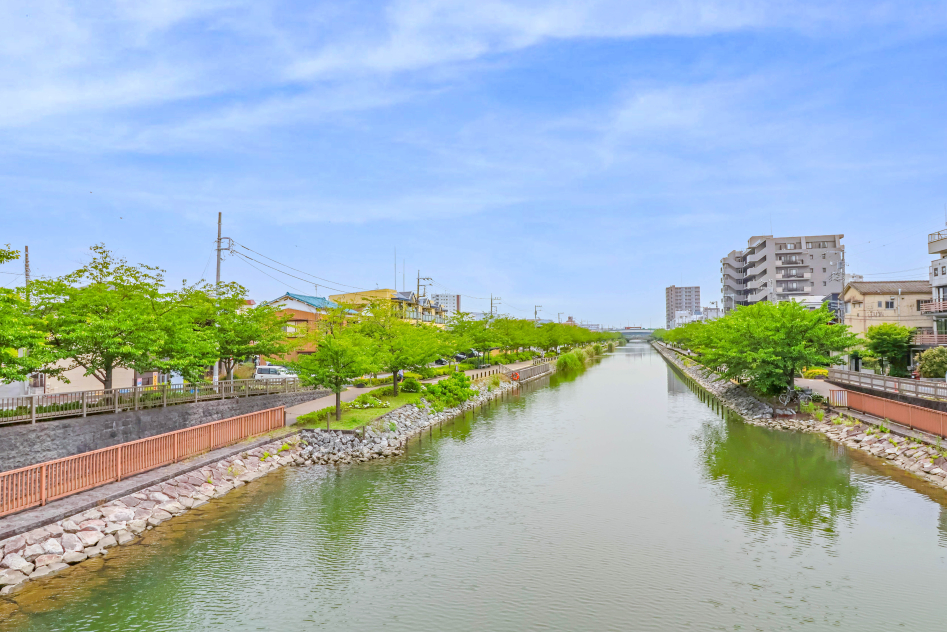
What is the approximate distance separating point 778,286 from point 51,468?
120 meters

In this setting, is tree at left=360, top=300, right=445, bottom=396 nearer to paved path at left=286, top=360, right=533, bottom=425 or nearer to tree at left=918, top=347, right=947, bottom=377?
paved path at left=286, top=360, right=533, bottom=425

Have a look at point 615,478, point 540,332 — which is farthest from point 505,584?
point 540,332

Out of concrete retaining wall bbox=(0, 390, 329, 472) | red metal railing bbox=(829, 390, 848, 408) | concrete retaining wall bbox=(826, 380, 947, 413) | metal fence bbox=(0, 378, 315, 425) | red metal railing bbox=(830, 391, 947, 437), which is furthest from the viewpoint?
red metal railing bbox=(829, 390, 848, 408)

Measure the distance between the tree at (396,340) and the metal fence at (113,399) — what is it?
31.2 feet

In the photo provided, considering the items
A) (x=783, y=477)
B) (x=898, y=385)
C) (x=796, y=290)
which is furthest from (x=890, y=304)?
(x=796, y=290)

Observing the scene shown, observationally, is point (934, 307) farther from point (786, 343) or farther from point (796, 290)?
point (796, 290)

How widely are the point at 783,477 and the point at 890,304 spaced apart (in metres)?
41.9

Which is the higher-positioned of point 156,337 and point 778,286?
point 778,286

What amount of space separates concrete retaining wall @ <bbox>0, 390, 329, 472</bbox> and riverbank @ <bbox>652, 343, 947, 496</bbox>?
1223 inches

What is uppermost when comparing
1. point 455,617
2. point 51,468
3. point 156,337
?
point 156,337

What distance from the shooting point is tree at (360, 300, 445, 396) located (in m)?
40.1

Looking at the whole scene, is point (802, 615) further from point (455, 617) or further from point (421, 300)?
point (421, 300)

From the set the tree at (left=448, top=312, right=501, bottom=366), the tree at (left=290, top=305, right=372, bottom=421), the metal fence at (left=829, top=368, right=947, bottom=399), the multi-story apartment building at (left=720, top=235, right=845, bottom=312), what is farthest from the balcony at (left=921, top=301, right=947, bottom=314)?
the multi-story apartment building at (left=720, top=235, right=845, bottom=312)

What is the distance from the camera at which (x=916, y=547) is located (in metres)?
15.8
